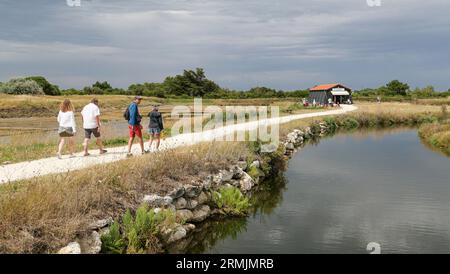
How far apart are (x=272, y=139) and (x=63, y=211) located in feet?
47.8

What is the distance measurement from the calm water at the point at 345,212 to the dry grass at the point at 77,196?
181cm

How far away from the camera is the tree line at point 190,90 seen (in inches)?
3640

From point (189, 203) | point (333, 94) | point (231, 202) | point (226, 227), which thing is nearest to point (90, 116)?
point (189, 203)

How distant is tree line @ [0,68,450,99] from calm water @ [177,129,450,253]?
68.0m

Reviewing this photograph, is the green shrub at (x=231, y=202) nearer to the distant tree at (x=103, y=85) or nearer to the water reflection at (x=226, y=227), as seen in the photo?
the water reflection at (x=226, y=227)

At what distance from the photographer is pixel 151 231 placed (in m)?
9.86

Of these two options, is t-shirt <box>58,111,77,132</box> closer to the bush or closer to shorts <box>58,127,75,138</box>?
shorts <box>58,127,75,138</box>

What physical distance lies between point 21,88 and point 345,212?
82.2 metres

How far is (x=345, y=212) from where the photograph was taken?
44.5ft

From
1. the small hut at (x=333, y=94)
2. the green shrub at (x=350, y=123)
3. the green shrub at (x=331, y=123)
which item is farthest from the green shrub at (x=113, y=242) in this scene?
the small hut at (x=333, y=94)

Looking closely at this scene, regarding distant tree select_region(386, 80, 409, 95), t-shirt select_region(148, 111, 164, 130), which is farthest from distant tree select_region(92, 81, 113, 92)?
t-shirt select_region(148, 111, 164, 130)

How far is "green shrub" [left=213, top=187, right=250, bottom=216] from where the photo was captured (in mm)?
13359
